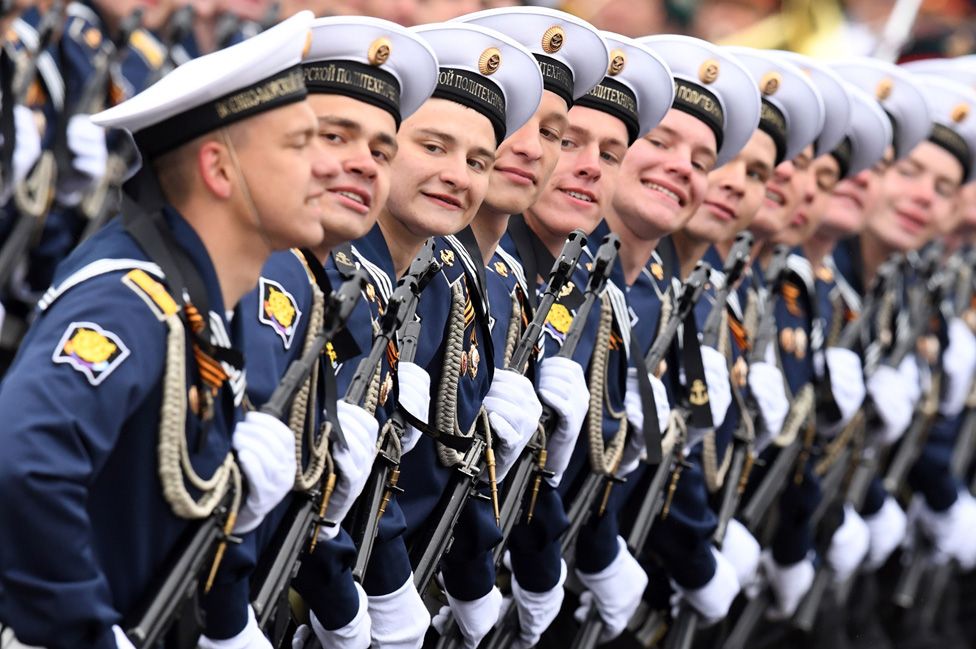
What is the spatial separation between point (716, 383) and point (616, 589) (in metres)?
0.84

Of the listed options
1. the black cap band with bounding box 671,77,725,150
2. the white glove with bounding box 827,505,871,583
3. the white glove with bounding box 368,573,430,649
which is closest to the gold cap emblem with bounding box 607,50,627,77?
the black cap band with bounding box 671,77,725,150

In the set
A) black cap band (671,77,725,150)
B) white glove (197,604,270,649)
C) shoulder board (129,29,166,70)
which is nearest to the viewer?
white glove (197,604,270,649)

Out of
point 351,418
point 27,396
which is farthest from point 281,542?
point 27,396

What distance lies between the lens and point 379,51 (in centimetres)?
547

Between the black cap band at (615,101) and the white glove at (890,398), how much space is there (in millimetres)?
3378

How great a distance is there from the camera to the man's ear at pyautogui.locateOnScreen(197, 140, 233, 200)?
15.5ft

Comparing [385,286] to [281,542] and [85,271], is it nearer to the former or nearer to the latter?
[281,542]

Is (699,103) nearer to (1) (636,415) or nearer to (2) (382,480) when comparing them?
(1) (636,415)

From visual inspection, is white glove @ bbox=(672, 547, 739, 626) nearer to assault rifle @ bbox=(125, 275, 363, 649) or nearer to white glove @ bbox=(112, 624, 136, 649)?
assault rifle @ bbox=(125, 275, 363, 649)

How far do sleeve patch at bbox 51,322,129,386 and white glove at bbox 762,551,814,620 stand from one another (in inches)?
221

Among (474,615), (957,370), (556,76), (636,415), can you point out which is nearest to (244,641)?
(474,615)

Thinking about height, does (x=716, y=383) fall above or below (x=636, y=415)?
above

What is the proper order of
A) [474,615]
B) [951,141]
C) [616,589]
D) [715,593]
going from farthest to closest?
[951,141] → [715,593] → [616,589] → [474,615]

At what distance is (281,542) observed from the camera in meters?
5.34
